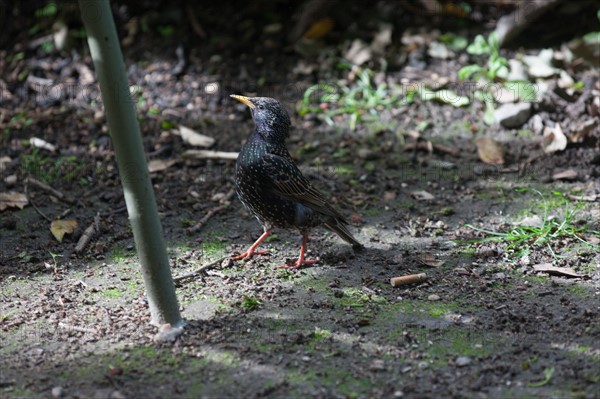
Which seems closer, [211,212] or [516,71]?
[211,212]

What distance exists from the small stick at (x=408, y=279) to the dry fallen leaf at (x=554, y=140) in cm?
256

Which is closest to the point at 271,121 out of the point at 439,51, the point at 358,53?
the point at 358,53

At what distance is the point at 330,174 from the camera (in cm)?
677

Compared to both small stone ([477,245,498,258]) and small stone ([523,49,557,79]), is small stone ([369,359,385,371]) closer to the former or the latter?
small stone ([477,245,498,258])

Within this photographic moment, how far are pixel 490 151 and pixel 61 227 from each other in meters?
3.81

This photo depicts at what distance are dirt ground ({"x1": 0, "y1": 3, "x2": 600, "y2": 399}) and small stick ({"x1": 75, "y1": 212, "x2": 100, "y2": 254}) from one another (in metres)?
0.04

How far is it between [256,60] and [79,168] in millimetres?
2652

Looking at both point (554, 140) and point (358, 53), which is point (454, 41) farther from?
point (554, 140)

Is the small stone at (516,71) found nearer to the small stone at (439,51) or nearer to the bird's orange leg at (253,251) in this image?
the small stone at (439,51)

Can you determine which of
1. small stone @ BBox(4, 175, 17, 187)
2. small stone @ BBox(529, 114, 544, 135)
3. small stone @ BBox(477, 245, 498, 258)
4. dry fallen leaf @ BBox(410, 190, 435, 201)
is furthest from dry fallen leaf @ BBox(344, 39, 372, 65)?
small stone @ BBox(4, 175, 17, 187)

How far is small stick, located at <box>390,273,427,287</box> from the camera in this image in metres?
4.91

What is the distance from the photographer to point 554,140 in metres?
6.87

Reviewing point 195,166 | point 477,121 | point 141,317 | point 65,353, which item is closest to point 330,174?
point 195,166

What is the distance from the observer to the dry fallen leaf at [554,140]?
678 centimetres
